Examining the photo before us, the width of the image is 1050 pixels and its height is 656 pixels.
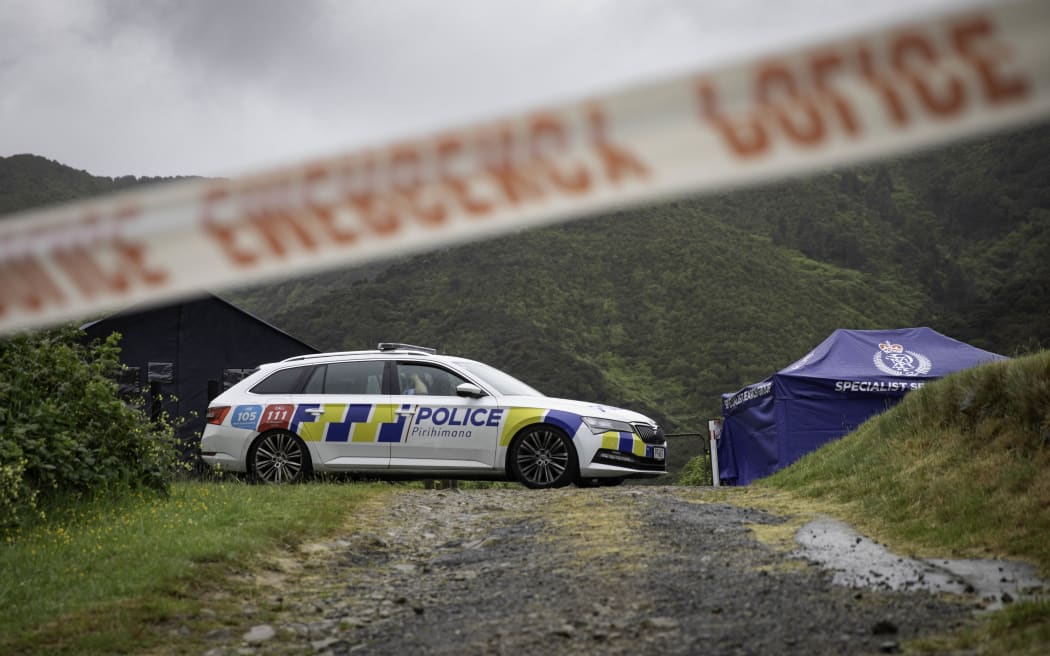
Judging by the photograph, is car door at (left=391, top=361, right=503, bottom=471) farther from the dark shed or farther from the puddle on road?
the dark shed

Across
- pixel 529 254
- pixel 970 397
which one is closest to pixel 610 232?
pixel 529 254

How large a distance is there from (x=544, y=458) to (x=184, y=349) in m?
13.5

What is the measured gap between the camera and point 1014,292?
47812mm

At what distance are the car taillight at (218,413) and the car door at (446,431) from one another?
6.10 feet

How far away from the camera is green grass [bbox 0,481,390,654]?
16.4ft

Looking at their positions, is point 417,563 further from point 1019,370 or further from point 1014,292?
point 1014,292

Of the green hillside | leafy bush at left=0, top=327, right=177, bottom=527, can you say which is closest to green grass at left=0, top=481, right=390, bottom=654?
leafy bush at left=0, top=327, right=177, bottom=527

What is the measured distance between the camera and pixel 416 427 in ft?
35.5

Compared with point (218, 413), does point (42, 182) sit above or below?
above

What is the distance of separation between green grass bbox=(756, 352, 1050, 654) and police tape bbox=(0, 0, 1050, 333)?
8.00 ft

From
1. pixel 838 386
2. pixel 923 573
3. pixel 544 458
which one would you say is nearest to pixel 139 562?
pixel 923 573

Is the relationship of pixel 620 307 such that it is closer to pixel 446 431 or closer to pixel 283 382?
pixel 283 382

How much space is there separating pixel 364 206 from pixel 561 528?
5.48m

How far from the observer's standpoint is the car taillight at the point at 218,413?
440 inches
